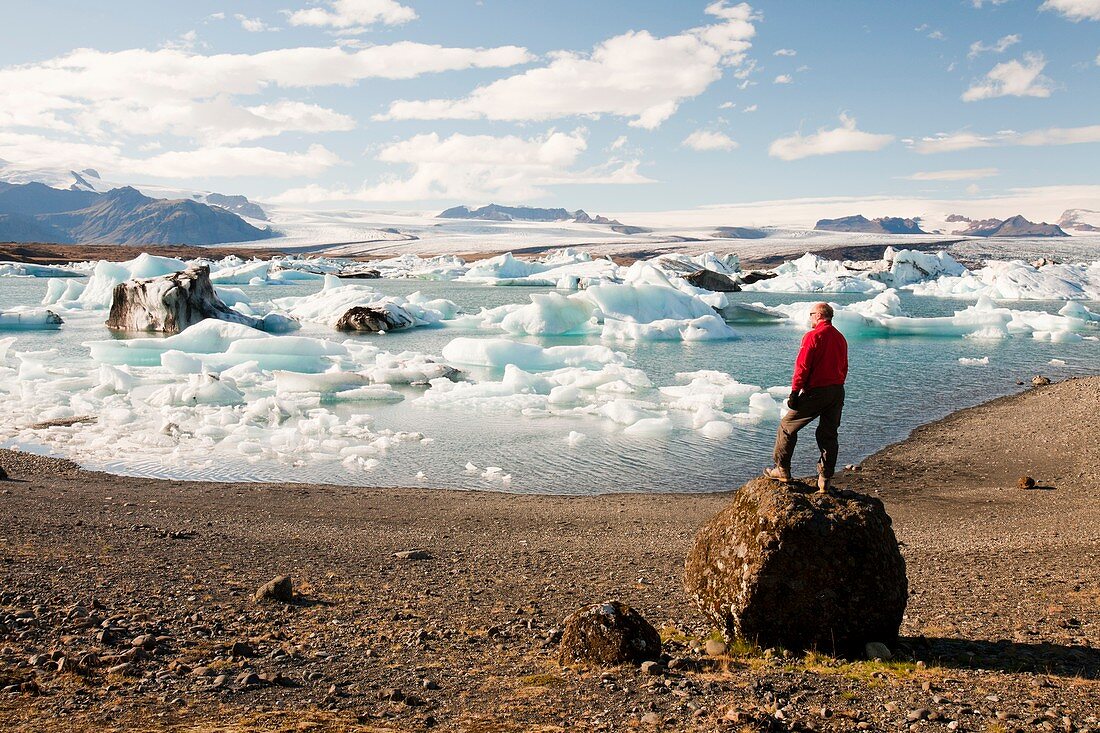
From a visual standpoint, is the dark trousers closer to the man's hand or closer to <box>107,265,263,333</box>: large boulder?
the man's hand

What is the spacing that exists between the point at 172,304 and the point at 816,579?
28.2 m

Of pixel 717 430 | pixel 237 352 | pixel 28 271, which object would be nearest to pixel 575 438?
pixel 717 430

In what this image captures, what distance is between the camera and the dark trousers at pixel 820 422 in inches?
212

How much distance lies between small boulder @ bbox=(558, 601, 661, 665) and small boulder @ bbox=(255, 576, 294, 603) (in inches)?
80.6

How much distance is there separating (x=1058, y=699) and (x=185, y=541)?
6.28 m

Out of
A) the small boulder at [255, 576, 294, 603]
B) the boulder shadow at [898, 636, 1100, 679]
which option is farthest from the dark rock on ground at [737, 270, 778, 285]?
the small boulder at [255, 576, 294, 603]

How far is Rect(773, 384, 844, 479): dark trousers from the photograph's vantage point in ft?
17.7

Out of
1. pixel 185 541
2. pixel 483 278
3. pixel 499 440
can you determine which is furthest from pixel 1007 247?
pixel 185 541

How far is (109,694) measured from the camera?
3850mm

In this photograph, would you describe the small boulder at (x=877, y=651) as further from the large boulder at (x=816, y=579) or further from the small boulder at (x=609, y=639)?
the small boulder at (x=609, y=639)

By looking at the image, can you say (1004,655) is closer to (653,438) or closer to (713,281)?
(653,438)

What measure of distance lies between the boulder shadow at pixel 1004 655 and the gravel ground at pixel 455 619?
2 centimetres

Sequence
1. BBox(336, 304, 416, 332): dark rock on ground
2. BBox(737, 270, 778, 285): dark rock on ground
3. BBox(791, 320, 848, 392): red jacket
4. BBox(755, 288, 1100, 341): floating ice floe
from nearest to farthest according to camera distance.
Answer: BBox(791, 320, 848, 392): red jacket < BBox(755, 288, 1100, 341): floating ice floe < BBox(336, 304, 416, 332): dark rock on ground < BBox(737, 270, 778, 285): dark rock on ground

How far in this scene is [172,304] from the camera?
28234mm
